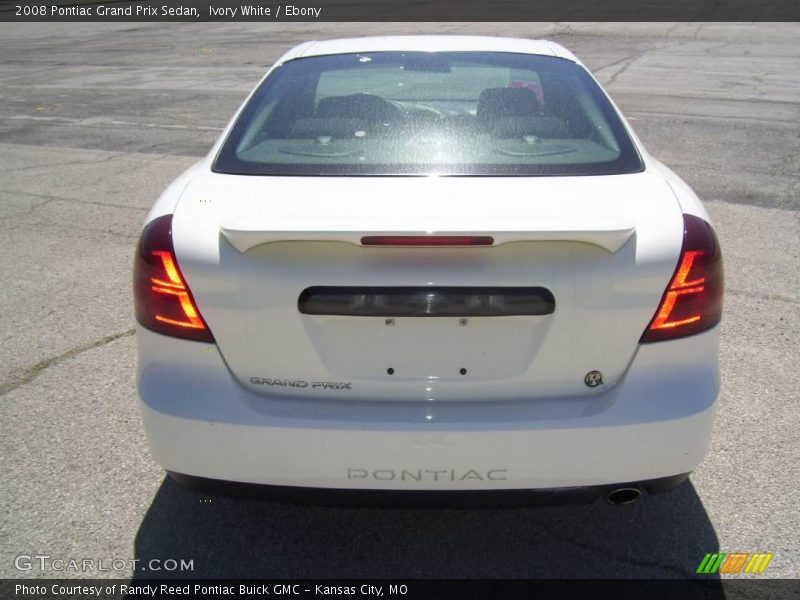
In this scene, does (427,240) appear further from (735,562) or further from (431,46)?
(431,46)

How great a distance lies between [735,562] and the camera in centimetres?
289

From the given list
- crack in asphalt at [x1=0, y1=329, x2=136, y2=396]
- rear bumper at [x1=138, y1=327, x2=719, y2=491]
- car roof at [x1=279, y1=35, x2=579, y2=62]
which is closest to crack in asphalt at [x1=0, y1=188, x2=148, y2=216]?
crack in asphalt at [x1=0, y1=329, x2=136, y2=396]

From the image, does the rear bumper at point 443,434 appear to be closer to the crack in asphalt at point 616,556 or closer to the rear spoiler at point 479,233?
the rear spoiler at point 479,233

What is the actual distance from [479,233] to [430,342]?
0.34m

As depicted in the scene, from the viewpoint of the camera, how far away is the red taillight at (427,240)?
2346 mm

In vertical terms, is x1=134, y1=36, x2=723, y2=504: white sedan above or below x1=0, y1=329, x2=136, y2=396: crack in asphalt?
above

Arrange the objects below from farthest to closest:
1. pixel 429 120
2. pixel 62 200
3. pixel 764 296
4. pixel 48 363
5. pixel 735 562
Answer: pixel 62 200 → pixel 764 296 → pixel 48 363 → pixel 429 120 → pixel 735 562

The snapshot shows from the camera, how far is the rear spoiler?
2326 millimetres

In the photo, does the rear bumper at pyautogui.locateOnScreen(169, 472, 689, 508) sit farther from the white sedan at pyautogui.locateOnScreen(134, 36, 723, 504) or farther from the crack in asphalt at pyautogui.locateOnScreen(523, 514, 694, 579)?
the crack in asphalt at pyautogui.locateOnScreen(523, 514, 694, 579)

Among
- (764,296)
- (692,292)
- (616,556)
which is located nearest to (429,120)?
(692,292)

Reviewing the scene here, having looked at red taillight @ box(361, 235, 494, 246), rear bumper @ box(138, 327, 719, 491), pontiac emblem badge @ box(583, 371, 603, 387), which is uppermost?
red taillight @ box(361, 235, 494, 246)

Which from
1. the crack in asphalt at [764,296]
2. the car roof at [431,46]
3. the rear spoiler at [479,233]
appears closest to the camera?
the rear spoiler at [479,233]
